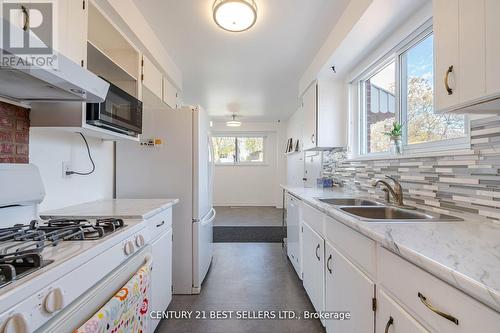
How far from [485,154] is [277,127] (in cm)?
574

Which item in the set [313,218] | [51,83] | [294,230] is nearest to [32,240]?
[51,83]

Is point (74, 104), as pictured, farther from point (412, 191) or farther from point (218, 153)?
point (218, 153)

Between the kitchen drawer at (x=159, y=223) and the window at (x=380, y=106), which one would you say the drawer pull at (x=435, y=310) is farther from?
the window at (x=380, y=106)

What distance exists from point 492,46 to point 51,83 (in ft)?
5.20

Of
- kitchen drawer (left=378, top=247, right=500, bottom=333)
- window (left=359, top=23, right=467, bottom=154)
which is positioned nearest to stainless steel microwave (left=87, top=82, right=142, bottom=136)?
kitchen drawer (left=378, top=247, right=500, bottom=333)

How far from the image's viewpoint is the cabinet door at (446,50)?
95 centimetres

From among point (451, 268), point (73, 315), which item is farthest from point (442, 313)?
point (73, 315)

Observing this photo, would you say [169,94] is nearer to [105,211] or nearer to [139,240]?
[105,211]

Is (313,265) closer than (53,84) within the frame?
No

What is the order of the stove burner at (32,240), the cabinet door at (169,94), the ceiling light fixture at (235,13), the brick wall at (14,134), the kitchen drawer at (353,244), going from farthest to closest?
the cabinet door at (169,94) < the ceiling light fixture at (235,13) < the brick wall at (14,134) < the kitchen drawer at (353,244) < the stove burner at (32,240)

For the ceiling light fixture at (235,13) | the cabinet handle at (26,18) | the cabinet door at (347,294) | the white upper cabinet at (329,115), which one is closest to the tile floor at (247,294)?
the cabinet door at (347,294)

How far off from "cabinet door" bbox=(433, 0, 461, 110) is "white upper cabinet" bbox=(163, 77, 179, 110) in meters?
2.30

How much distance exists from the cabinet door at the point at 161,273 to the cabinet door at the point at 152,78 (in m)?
1.27

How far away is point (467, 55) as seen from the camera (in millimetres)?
893
